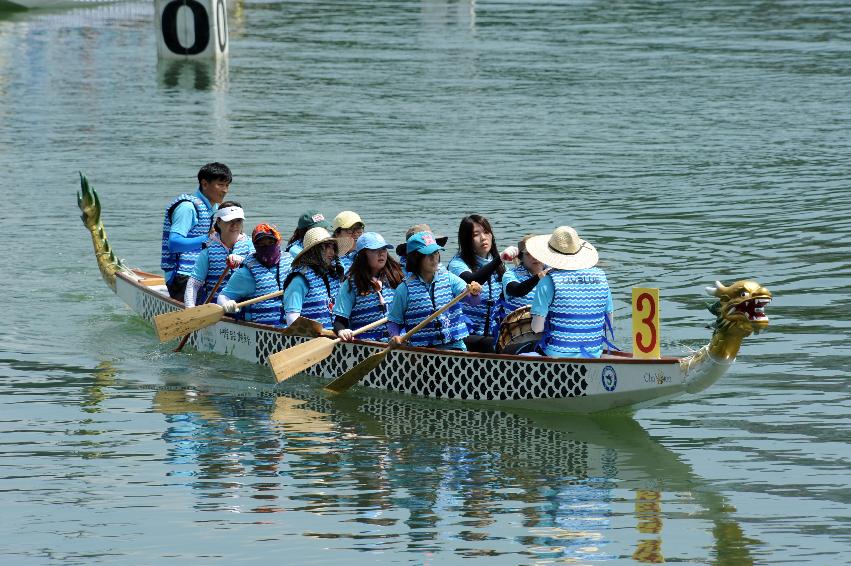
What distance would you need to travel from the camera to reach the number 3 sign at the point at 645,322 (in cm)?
1384

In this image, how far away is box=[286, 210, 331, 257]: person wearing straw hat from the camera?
→ 17406mm

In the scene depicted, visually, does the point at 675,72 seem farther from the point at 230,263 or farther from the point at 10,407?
the point at 10,407

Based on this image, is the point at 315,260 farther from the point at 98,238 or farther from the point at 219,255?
the point at 98,238

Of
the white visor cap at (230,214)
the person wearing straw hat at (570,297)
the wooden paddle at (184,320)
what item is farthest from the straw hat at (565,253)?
the white visor cap at (230,214)

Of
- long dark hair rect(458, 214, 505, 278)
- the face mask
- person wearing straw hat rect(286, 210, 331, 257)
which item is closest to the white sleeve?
the face mask

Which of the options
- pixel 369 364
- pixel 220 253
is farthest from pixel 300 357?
pixel 220 253

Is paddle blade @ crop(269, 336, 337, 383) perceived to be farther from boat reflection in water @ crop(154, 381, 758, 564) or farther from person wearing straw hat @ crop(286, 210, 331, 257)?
person wearing straw hat @ crop(286, 210, 331, 257)

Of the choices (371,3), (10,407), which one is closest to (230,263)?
(10,407)

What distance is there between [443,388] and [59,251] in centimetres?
1069

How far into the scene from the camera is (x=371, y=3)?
62812 mm

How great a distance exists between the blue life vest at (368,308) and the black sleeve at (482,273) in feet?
3.14

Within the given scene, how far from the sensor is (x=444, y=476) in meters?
13.8

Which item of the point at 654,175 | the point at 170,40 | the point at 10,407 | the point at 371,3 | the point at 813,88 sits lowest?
the point at 10,407

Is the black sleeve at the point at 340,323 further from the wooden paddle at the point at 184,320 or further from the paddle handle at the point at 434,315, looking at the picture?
the wooden paddle at the point at 184,320
